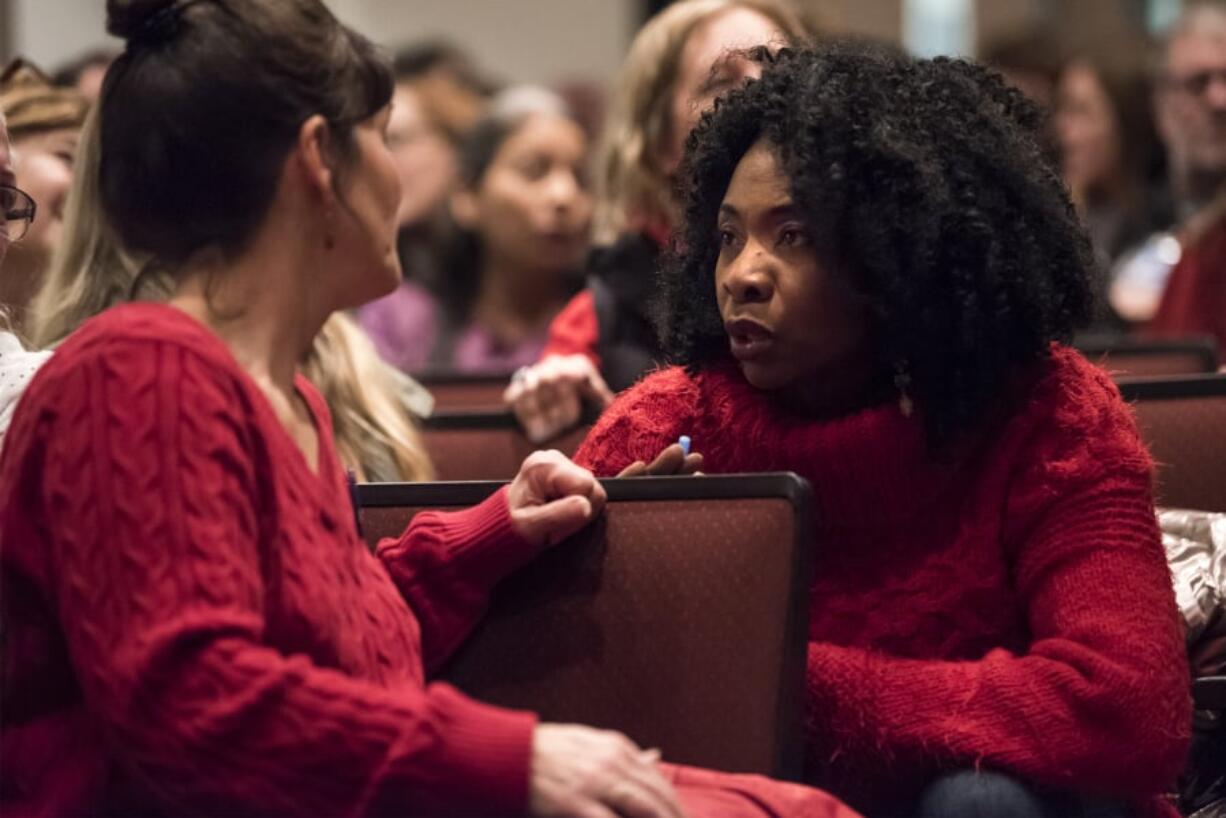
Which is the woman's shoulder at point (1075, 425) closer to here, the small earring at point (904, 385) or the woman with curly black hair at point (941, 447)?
the woman with curly black hair at point (941, 447)

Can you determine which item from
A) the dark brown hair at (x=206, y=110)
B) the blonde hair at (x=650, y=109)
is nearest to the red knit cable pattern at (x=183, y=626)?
the dark brown hair at (x=206, y=110)

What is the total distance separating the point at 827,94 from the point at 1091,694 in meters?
0.65

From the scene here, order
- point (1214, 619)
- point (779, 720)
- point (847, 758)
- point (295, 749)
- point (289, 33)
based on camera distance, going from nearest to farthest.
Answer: point (295, 749), point (289, 33), point (779, 720), point (847, 758), point (1214, 619)

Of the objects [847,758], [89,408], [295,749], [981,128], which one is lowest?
[847,758]

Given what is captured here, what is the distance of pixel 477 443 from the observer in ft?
9.62

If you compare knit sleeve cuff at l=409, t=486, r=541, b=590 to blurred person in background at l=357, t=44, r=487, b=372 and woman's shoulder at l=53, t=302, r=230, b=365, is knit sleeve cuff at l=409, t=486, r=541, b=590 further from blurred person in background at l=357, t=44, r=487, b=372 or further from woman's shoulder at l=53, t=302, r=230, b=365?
blurred person in background at l=357, t=44, r=487, b=372

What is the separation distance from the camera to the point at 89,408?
5.00 ft

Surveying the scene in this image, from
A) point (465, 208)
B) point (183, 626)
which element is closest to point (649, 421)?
point (183, 626)

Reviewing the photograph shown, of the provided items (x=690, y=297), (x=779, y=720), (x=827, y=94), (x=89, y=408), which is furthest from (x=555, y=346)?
(x=89, y=408)

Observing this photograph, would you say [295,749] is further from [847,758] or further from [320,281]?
[847,758]

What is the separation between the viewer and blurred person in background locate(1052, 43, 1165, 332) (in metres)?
5.66

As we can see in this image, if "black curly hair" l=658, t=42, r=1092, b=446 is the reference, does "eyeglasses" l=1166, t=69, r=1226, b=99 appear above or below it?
above

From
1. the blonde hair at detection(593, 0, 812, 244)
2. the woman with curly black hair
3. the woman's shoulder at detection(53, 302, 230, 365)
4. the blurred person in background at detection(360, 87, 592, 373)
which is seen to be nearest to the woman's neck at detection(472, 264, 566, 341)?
the blurred person in background at detection(360, 87, 592, 373)

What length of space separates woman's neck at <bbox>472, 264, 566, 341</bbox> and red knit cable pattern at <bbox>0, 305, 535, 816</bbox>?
3528mm
